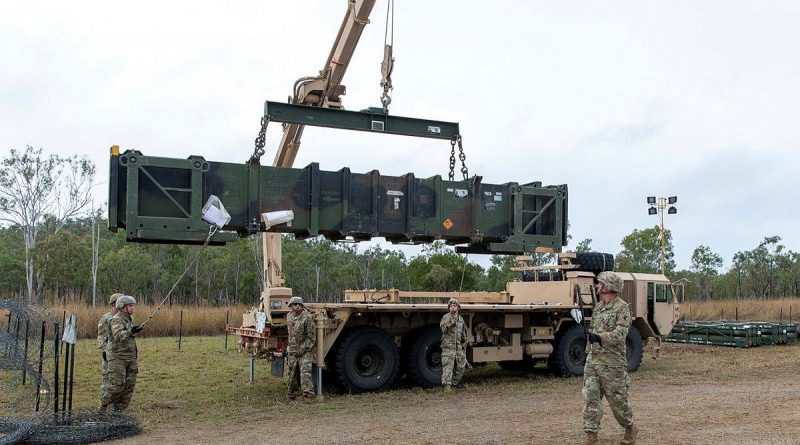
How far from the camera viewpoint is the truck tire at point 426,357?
12.7 meters

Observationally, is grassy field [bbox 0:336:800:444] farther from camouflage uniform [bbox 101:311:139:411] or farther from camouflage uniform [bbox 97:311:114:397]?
camouflage uniform [bbox 97:311:114:397]

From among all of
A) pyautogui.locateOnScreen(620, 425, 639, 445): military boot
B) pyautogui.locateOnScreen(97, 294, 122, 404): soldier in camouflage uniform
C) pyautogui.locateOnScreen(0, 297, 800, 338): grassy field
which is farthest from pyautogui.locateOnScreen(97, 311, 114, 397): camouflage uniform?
pyautogui.locateOnScreen(0, 297, 800, 338): grassy field

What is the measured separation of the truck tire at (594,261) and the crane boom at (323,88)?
5805mm

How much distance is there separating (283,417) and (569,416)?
3.75 meters

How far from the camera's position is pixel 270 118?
9.92 meters

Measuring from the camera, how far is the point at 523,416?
9.83 meters

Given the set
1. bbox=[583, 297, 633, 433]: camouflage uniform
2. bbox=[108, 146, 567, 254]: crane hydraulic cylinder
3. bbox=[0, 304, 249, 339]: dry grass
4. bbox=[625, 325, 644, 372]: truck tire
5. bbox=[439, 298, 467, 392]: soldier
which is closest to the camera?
bbox=[583, 297, 633, 433]: camouflage uniform

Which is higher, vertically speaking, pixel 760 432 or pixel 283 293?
pixel 283 293

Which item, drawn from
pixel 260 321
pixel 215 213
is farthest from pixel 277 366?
pixel 215 213

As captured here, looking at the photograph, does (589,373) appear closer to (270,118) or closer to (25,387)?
(270,118)

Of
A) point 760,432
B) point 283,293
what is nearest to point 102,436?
point 283,293

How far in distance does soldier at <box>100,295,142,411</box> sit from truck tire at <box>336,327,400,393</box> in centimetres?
330

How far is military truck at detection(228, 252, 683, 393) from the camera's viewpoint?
12.1m

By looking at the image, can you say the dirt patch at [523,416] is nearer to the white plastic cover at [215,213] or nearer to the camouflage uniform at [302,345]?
the camouflage uniform at [302,345]
